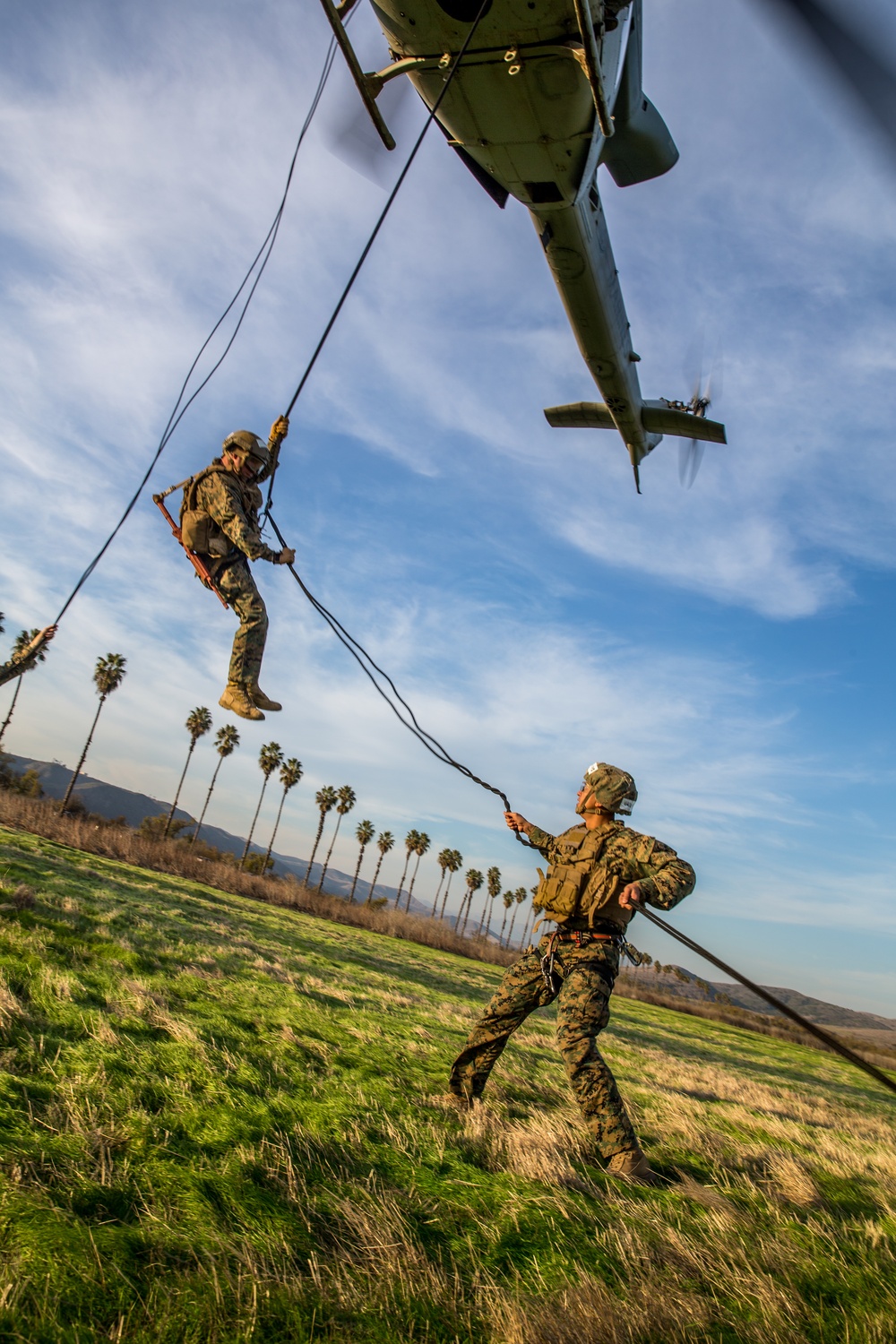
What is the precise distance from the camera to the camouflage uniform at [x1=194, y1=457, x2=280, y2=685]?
19.7 ft

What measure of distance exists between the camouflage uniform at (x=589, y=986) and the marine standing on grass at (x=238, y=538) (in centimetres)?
315

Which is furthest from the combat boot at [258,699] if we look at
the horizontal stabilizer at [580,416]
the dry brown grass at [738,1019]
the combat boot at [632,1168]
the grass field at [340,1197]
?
the dry brown grass at [738,1019]

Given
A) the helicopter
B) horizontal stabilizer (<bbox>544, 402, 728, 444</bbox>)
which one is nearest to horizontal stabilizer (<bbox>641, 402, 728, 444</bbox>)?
horizontal stabilizer (<bbox>544, 402, 728, 444</bbox>)

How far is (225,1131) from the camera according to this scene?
3484 mm

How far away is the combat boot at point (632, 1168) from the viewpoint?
447 centimetres

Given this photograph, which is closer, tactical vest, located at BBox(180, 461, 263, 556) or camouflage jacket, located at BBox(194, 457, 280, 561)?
camouflage jacket, located at BBox(194, 457, 280, 561)

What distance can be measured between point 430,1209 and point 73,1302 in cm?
171

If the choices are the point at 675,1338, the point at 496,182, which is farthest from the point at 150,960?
the point at 496,182

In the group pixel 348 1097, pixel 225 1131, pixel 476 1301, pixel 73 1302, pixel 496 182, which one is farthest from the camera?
pixel 496 182

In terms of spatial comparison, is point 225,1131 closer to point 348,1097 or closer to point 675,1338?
point 348,1097

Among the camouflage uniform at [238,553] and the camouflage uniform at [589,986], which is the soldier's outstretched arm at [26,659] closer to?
the camouflage uniform at [238,553]

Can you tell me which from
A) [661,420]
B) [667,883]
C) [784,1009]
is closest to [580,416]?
[661,420]

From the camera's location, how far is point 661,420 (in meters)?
15.5

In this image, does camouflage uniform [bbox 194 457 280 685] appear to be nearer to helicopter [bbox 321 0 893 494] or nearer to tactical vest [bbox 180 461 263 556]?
tactical vest [bbox 180 461 263 556]
